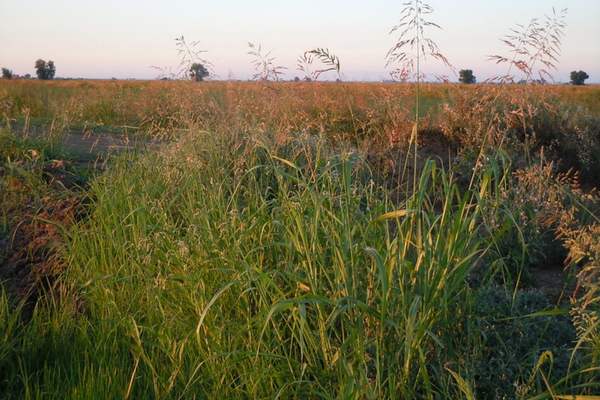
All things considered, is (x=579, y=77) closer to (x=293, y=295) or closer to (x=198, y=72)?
(x=198, y=72)

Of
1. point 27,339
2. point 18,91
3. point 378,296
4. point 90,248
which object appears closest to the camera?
point 378,296

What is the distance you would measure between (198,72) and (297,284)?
11.6 ft

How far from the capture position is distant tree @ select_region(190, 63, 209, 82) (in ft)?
21.5

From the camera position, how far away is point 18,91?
1770cm

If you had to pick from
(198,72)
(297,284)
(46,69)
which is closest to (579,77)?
(198,72)

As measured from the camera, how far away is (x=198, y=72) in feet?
21.8

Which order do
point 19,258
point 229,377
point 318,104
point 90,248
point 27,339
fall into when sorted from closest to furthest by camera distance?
point 229,377, point 27,339, point 90,248, point 19,258, point 318,104

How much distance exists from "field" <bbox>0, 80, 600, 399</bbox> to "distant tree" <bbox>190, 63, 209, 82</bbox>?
2.31ft

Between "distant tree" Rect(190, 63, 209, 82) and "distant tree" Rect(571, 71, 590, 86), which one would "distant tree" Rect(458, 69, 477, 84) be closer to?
"distant tree" Rect(571, 71, 590, 86)

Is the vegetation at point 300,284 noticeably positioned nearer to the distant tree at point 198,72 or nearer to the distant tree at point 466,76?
the distant tree at point 466,76

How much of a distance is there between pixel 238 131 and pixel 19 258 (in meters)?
2.02

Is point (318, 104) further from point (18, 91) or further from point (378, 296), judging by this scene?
point (18, 91)

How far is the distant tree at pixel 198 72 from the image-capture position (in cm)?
654

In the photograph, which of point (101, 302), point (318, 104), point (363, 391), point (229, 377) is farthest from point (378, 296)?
point (318, 104)
